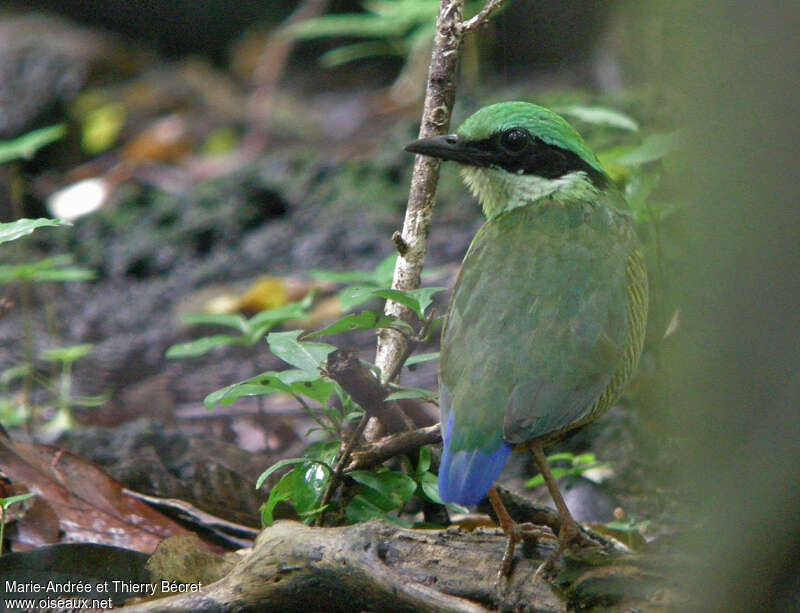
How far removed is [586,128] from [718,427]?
5.52 m

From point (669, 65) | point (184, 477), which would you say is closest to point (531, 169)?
point (184, 477)

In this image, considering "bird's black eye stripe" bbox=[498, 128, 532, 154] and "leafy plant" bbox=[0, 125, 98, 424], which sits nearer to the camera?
"bird's black eye stripe" bbox=[498, 128, 532, 154]

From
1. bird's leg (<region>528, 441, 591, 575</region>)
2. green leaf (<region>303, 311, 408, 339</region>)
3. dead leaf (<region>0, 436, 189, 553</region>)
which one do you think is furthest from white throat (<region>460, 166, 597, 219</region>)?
dead leaf (<region>0, 436, 189, 553</region>)

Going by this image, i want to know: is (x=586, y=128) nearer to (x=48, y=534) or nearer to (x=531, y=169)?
(x=531, y=169)

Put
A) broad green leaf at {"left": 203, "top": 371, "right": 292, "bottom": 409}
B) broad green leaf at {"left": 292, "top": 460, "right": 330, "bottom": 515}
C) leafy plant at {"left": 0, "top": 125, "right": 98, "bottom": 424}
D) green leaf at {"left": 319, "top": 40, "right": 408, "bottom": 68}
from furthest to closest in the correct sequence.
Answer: green leaf at {"left": 319, "top": 40, "right": 408, "bottom": 68}
leafy plant at {"left": 0, "top": 125, "right": 98, "bottom": 424}
broad green leaf at {"left": 292, "top": 460, "right": 330, "bottom": 515}
broad green leaf at {"left": 203, "top": 371, "right": 292, "bottom": 409}

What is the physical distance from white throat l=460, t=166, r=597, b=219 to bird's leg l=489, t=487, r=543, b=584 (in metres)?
1.01

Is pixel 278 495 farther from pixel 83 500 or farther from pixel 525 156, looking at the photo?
pixel 525 156

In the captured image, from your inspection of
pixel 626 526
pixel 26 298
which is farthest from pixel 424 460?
pixel 26 298

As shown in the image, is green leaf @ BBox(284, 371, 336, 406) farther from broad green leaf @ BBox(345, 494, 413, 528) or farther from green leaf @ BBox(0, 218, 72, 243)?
green leaf @ BBox(0, 218, 72, 243)

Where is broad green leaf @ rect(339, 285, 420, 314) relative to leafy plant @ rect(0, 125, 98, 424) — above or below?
above

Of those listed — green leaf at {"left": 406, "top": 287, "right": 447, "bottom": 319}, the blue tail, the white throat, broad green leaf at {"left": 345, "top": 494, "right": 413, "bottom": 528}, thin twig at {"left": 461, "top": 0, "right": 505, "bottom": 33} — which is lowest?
broad green leaf at {"left": 345, "top": 494, "right": 413, "bottom": 528}

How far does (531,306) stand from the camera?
2.82 meters

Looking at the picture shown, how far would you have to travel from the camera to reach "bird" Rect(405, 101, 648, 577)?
2.57 metres

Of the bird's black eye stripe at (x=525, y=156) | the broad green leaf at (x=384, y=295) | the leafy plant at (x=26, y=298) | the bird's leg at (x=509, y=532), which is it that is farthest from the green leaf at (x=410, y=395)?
the leafy plant at (x=26, y=298)
